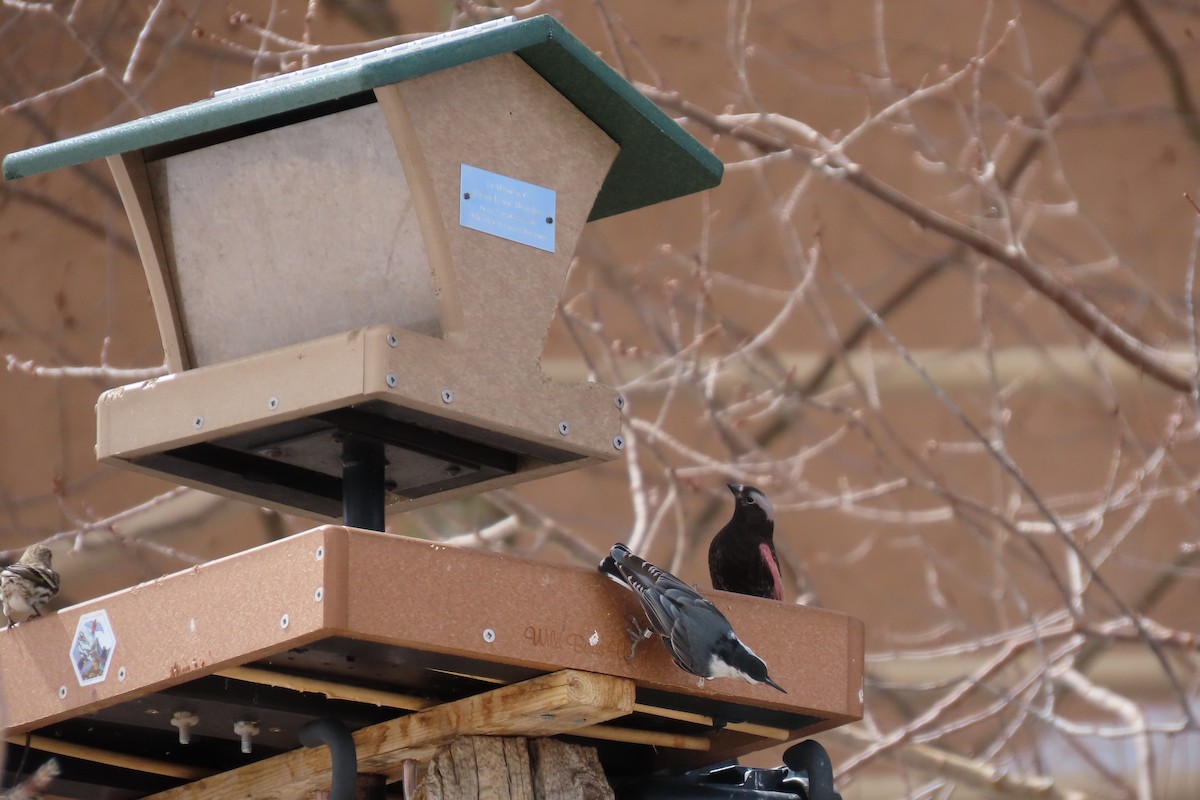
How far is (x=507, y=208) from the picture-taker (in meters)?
2.69

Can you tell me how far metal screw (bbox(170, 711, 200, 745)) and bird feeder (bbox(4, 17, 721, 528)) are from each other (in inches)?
15.5

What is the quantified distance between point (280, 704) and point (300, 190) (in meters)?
0.80

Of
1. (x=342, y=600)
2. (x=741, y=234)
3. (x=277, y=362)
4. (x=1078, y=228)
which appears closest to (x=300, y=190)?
(x=277, y=362)

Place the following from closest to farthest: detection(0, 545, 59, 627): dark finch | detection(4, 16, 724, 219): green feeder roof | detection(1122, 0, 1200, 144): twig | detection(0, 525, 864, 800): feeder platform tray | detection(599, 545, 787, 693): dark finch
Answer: detection(0, 525, 864, 800): feeder platform tray, detection(599, 545, 787, 693): dark finch, detection(4, 16, 724, 219): green feeder roof, detection(0, 545, 59, 627): dark finch, detection(1122, 0, 1200, 144): twig

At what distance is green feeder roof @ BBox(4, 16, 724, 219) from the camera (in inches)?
98.5

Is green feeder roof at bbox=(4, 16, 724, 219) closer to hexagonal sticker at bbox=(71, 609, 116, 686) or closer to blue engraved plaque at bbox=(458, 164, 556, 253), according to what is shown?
blue engraved plaque at bbox=(458, 164, 556, 253)

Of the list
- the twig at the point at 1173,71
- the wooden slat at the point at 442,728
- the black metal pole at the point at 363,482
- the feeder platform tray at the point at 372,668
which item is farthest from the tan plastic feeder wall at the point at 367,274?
the twig at the point at 1173,71

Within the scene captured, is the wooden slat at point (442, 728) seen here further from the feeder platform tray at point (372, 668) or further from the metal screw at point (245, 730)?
the metal screw at point (245, 730)

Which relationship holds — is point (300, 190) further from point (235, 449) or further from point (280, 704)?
point (280, 704)

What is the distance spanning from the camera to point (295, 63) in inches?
202

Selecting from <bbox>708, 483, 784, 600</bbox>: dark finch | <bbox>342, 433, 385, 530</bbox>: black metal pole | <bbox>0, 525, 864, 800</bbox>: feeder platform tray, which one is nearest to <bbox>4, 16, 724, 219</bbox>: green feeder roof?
<bbox>342, 433, 385, 530</bbox>: black metal pole

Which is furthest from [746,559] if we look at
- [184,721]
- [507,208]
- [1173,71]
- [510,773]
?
[1173,71]

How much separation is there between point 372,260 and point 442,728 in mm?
729

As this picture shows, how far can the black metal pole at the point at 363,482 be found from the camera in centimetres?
265
